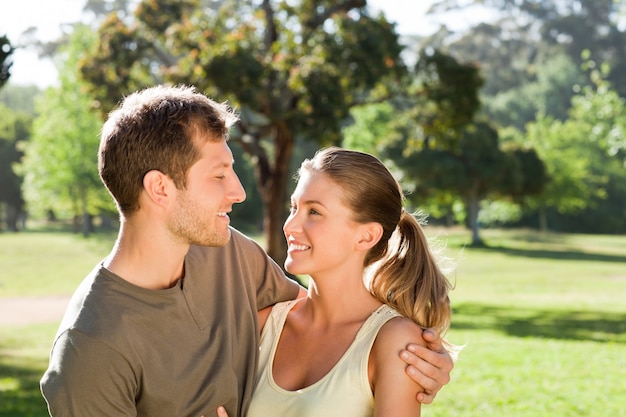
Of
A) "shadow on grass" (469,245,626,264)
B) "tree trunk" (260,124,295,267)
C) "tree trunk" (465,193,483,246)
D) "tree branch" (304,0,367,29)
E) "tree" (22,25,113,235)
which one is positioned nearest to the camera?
"tree branch" (304,0,367,29)

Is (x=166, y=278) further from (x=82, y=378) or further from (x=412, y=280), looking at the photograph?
(x=412, y=280)

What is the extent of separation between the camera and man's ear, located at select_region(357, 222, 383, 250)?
3.55m

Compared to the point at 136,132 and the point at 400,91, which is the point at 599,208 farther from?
the point at 136,132

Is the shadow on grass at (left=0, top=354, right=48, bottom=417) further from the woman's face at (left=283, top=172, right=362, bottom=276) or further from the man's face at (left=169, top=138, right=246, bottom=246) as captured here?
the man's face at (left=169, top=138, right=246, bottom=246)

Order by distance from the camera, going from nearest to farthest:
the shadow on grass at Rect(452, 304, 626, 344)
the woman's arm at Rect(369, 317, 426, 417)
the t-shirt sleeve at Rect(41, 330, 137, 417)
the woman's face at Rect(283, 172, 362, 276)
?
1. the t-shirt sleeve at Rect(41, 330, 137, 417)
2. the woman's arm at Rect(369, 317, 426, 417)
3. the woman's face at Rect(283, 172, 362, 276)
4. the shadow on grass at Rect(452, 304, 626, 344)

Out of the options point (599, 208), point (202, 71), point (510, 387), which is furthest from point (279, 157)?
point (599, 208)

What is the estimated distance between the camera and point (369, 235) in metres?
3.58

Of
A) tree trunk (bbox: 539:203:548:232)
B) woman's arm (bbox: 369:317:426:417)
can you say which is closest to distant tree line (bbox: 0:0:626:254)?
tree trunk (bbox: 539:203:548:232)

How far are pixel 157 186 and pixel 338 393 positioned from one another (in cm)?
101

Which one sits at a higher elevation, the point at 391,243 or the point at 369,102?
the point at 369,102

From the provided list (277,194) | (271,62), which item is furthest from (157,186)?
(277,194)

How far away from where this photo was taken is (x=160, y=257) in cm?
317

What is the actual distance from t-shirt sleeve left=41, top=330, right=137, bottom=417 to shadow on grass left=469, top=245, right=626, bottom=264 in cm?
3397

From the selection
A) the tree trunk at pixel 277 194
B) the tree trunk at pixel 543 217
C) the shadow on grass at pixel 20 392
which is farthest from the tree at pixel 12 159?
the shadow on grass at pixel 20 392
